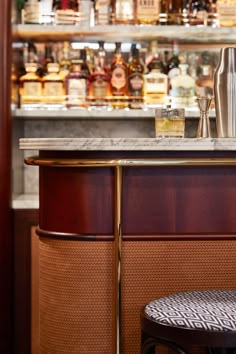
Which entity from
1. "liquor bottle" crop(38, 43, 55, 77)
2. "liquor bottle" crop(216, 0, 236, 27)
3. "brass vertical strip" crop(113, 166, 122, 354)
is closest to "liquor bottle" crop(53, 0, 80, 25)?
"liquor bottle" crop(38, 43, 55, 77)

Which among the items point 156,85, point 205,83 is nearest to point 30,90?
point 156,85

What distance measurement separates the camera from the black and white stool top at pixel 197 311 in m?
1.74

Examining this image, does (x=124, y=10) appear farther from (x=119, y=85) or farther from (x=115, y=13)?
(x=119, y=85)

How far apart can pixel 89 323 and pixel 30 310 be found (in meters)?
1.23

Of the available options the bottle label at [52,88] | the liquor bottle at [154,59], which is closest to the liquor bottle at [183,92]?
the liquor bottle at [154,59]

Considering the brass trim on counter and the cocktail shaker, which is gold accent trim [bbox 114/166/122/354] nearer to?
the brass trim on counter

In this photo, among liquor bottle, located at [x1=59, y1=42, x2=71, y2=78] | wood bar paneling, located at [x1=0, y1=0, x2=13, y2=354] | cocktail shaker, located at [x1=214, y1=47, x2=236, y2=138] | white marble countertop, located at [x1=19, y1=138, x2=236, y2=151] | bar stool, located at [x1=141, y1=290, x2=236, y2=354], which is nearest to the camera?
bar stool, located at [x1=141, y1=290, x2=236, y2=354]

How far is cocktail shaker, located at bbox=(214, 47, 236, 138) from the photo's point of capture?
2520mm

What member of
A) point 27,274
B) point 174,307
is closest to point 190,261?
point 174,307

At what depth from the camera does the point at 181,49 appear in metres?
4.05

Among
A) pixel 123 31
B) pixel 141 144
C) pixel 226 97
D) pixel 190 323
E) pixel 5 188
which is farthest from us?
pixel 123 31

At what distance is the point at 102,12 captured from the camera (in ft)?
12.5

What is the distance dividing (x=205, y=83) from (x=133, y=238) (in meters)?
1.85

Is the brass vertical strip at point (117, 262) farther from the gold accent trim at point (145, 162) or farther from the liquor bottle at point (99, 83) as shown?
the liquor bottle at point (99, 83)
